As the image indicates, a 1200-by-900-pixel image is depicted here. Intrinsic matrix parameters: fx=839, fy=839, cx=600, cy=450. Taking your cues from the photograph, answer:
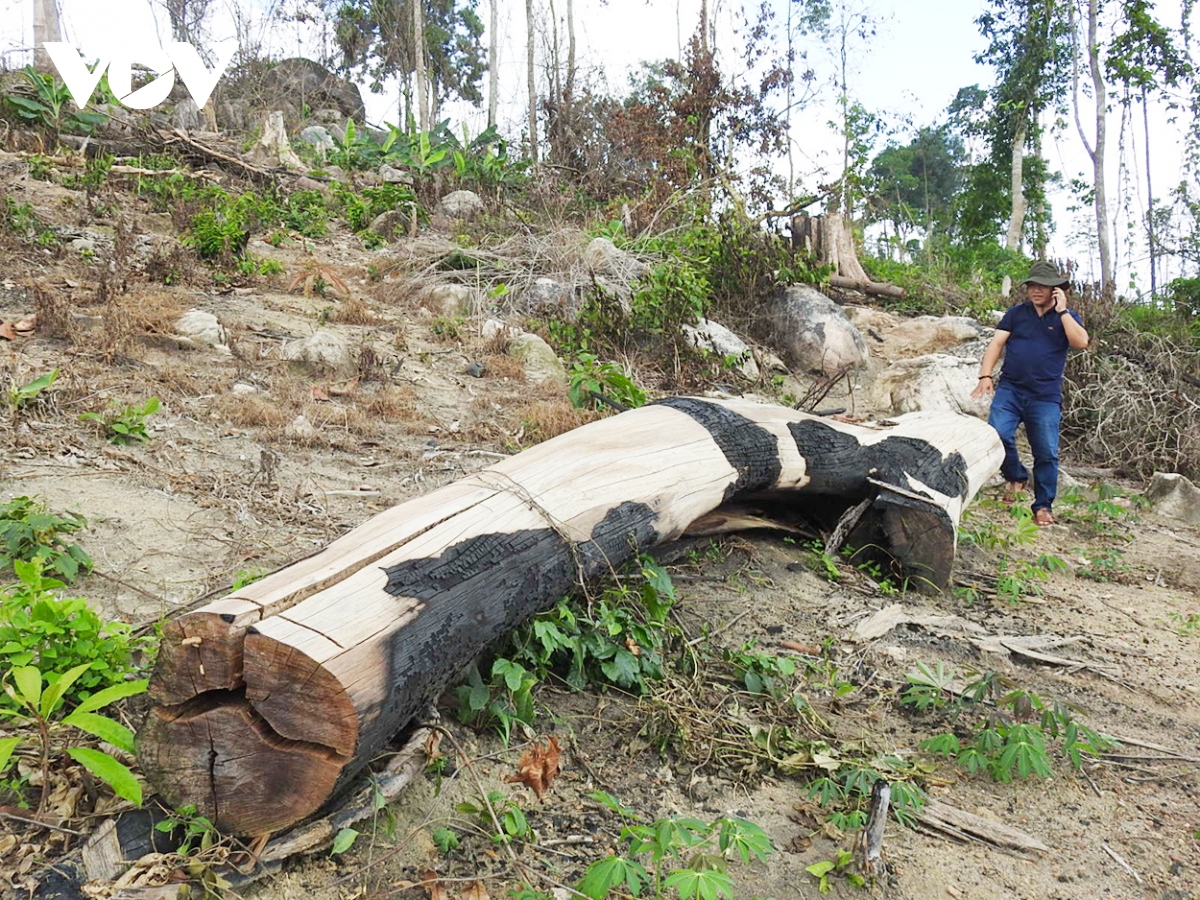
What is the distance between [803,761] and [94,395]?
4.04m

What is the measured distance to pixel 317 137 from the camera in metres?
14.7

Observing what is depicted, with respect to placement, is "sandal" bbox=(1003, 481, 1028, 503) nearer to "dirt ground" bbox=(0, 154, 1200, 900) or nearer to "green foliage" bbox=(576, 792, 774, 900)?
"dirt ground" bbox=(0, 154, 1200, 900)

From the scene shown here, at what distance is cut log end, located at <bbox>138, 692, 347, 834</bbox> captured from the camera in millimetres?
1990

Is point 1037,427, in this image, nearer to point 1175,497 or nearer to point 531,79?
point 1175,497

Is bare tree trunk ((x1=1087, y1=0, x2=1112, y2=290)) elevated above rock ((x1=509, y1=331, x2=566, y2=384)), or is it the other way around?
bare tree trunk ((x1=1087, y1=0, x2=1112, y2=290))

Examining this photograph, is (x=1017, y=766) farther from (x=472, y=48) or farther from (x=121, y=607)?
(x=472, y=48)

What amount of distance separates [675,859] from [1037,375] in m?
4.56

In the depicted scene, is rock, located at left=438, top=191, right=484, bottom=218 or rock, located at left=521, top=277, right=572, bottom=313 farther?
rock, located at left=438, top=191, right=484, bottom=218

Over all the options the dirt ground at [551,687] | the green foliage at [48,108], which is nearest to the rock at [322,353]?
the dirt ground at [551,687]

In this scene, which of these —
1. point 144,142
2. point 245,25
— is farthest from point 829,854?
point 245,25

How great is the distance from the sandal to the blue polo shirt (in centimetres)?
68

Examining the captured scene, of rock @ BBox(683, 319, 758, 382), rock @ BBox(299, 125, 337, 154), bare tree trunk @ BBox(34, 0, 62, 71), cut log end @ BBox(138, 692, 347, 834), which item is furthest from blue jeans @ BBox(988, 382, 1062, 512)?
bare tree trunk @ BBox(34, 0, 62, 71)

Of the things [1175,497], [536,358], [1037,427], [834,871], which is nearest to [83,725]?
[834,871]

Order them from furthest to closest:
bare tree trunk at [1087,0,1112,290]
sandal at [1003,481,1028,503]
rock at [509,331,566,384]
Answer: bare tree trunk at [1087,0,1112,290], rock at [509,331,566,384], sandal at [1003,481,1028,503]
